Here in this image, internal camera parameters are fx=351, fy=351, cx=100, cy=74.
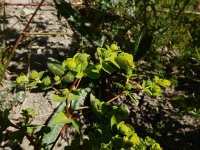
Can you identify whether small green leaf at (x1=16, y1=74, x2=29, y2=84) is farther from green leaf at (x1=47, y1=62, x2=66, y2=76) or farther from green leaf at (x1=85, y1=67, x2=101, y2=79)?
green leaf at (x1=47, y1=62, x2=66, y2=76)

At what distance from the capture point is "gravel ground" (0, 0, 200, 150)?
211 cm

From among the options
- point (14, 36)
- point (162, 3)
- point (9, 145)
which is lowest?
point (9, 145)


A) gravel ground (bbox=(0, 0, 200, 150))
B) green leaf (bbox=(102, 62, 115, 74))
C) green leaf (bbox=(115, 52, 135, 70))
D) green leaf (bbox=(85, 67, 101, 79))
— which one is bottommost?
gravel ground (bbox=(0, 0, 200, 150))

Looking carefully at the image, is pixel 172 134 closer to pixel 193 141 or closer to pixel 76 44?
pixel 193 141

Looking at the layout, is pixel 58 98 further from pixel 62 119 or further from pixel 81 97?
pixel 81 97

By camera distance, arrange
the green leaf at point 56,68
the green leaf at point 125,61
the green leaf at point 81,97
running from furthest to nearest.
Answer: the green leaf at point 81,97, the green leaf at point 56,68, the green leaf at point 125,61

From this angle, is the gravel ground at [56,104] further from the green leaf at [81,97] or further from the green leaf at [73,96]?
the green leaf at [73,96]

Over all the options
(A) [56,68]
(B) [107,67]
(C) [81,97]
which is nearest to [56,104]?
(C) [81,97]

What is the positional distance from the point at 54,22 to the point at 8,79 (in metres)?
0.72

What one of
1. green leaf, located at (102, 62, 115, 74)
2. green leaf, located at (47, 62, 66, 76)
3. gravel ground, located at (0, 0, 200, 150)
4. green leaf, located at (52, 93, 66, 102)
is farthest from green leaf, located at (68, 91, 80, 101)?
gravel ground, located at (0, 0, 200, 150)

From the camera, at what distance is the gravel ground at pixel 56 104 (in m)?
2.11

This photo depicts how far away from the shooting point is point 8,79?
2252mm

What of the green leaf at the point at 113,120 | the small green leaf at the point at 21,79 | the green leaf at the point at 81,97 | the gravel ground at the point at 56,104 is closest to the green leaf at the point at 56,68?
the green leaf at the point at 81,97

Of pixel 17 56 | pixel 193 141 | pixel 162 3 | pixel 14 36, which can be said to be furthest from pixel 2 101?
pixel 162 3
